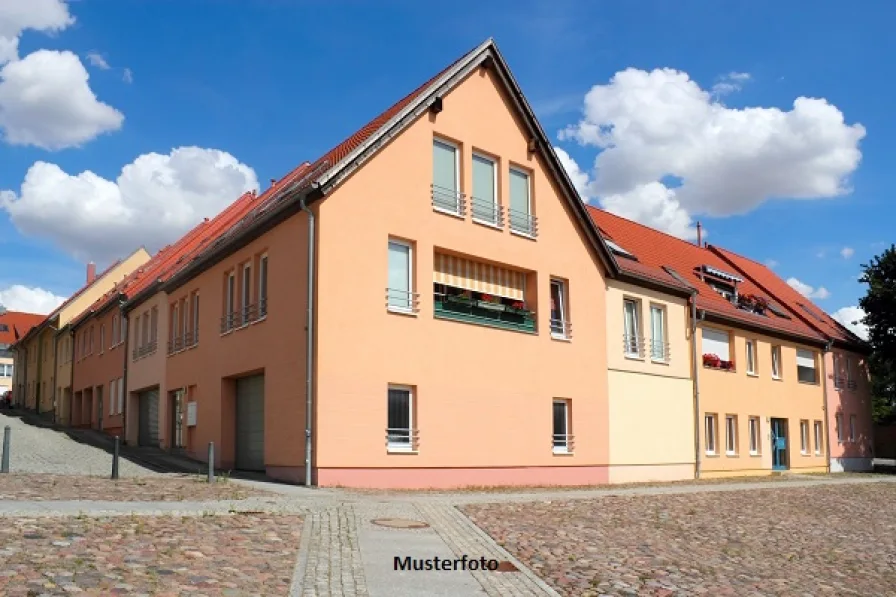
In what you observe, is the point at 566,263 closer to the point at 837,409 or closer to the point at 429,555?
the point at 429,555

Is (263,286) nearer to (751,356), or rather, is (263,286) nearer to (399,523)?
(399,523)

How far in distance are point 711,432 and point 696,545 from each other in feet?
55.7

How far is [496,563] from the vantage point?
9242 mm

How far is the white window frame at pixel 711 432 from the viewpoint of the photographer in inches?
1089

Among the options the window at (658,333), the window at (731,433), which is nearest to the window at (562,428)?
the window at (658,333)

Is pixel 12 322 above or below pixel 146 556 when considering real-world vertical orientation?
above

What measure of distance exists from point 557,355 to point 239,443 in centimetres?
790

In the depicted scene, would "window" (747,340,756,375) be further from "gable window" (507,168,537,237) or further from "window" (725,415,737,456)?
"gable window" (507,168,537,237)

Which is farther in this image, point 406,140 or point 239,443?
point 239,443

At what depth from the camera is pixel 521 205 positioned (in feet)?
72.1

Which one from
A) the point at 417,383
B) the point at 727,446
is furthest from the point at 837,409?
the point at 417,383

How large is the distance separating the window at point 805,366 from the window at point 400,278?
20.0 meters

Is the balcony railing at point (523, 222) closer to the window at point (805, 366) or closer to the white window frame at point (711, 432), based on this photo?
the white window frame at point (711, 432)

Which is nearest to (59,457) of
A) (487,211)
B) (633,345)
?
(487,211)
